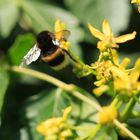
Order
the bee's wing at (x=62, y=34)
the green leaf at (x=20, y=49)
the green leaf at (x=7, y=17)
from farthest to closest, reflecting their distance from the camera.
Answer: the green leaf at (x=7, y=17)
the green leaf at (x=20, y=49)
the bee's wing at (x=62, y=34)

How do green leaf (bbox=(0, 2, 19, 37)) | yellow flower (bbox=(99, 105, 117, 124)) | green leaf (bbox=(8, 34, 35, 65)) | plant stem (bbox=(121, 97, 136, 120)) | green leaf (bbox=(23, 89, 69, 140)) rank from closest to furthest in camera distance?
yellow flower (bbox=(99, 105, 117, 124)) < plant stem (bbox=(121, 97, 136, 120)) < green leaf (bbox=(23, 89, 69, 140)) < green leaf (bbox=(8, 34, 35, 65)) < green leaf (bbox=(0, 2, 19, 37))

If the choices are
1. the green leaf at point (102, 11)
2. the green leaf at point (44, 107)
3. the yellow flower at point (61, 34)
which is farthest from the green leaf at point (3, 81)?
the green leaf at point (102, 11)

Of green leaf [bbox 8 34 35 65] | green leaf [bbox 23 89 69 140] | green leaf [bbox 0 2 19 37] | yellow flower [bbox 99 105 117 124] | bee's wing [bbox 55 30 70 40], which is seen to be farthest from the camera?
green leaf [bbox 0 2 19 37]

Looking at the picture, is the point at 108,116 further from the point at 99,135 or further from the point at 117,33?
the point at 117,33

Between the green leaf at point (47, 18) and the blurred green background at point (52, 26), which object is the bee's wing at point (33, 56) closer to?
the blurred green background at point (52, 26)

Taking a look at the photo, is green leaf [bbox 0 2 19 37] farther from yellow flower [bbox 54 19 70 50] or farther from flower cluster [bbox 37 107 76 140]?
flower cluster [bbox 37 107 76 140]

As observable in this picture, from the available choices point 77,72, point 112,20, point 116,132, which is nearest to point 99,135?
point 116,132

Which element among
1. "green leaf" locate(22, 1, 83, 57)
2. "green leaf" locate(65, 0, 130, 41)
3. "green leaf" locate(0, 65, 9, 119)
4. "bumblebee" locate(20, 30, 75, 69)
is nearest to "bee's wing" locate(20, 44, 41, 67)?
"bumblebee" locate(20, 30, 75, 69)
